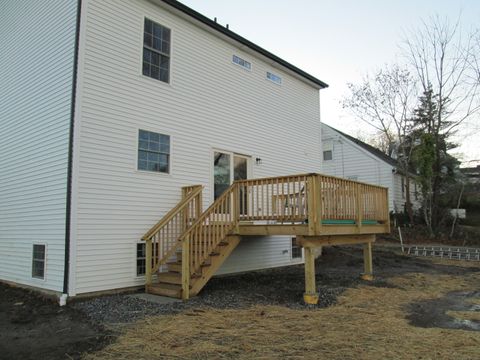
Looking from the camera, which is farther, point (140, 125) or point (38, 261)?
point (140, 125)

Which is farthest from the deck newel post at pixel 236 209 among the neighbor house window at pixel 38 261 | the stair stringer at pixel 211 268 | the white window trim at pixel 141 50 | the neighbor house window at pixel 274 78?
the neighbor house window at pixel 274 78

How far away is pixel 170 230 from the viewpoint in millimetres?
8867

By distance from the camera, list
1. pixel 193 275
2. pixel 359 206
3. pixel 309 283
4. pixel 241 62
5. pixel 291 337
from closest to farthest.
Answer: pixel 291 337, pixel 309 283, pixel 193 275, pixel 359 206, pixel 241 62

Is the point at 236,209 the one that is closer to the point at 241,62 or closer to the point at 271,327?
the point at 271,327

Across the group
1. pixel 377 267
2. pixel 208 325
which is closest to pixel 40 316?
pixel 208 325

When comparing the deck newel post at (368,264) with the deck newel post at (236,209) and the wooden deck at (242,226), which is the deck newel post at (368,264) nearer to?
the wooden deck at (242,226)

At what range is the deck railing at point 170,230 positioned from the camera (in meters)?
8.05

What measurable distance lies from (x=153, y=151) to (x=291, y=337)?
537cm

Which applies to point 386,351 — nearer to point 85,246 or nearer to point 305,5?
point 85,246

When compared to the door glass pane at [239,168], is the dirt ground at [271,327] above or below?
below

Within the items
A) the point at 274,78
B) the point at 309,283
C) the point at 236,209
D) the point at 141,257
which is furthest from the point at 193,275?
the point at 274,78

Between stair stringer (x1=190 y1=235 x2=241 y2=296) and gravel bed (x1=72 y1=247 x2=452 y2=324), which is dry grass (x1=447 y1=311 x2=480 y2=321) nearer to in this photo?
gravel bed (x1=72 y1=247 x2=452 y2=324)

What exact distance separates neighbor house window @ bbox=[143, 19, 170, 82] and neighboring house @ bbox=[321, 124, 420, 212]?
16796mm

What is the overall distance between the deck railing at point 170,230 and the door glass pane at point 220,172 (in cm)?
141
